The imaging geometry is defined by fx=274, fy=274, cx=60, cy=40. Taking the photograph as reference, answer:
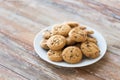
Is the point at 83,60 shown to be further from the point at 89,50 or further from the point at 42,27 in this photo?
the point at 42,27

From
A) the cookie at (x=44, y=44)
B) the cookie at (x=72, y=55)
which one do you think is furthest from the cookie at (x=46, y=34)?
the cookie at (x=72, y=55)

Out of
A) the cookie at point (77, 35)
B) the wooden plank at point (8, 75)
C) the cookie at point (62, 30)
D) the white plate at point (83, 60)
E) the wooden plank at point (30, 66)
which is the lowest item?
the wooden plank at point (8, 75)

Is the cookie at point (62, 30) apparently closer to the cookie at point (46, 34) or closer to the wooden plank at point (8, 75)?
the cookie at point (46, 34)

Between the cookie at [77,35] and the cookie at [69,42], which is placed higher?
the cookie at [77,35]

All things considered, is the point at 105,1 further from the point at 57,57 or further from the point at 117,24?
the point at 57,57

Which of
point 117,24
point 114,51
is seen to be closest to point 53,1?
point 117,24

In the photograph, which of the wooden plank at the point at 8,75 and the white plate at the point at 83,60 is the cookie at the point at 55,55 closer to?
the white plate at the point at 83,60
